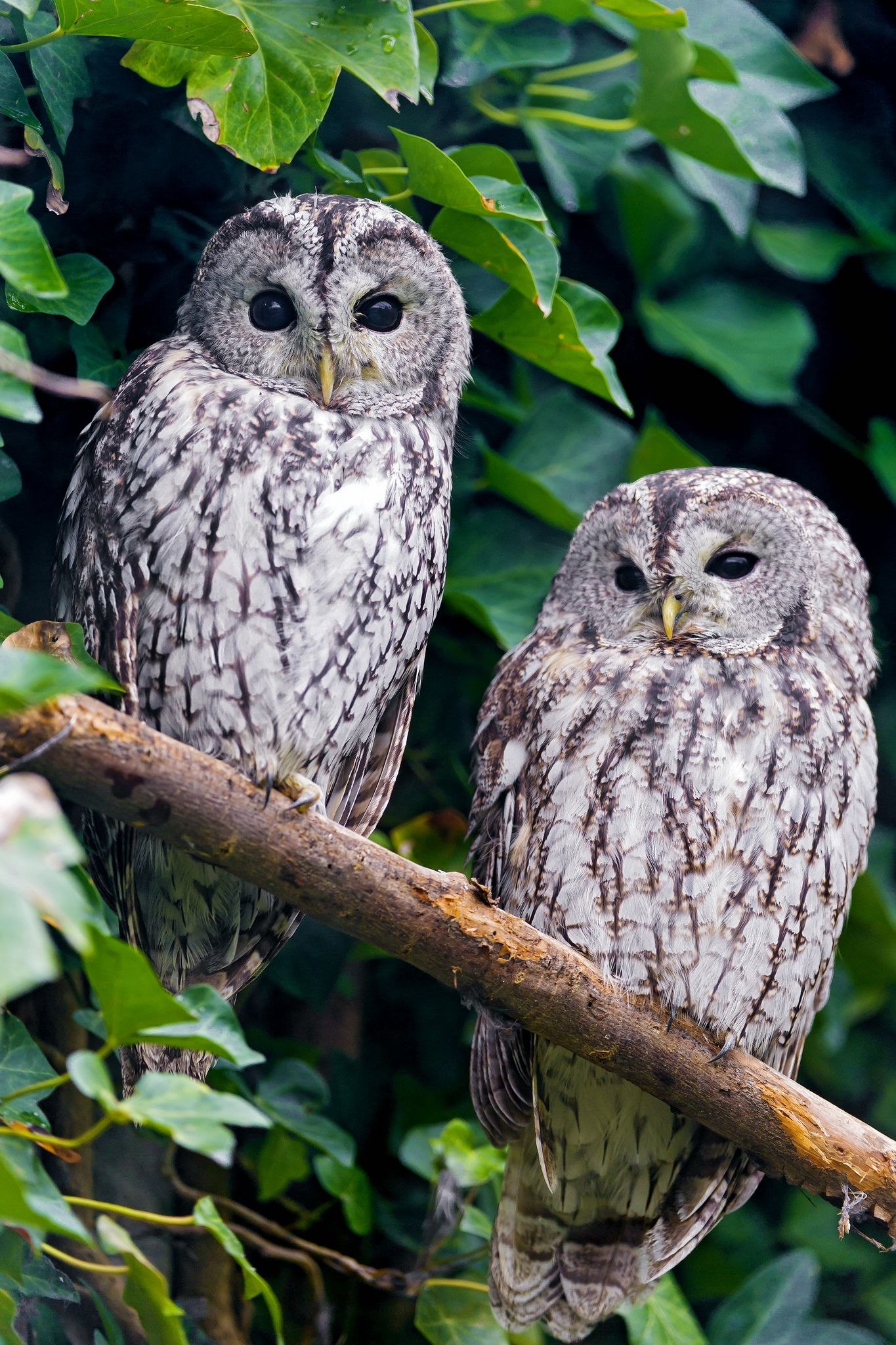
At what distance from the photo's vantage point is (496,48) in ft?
5.68

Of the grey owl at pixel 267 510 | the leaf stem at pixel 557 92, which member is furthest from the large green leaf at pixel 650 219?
the grey owl at pixel 267 510

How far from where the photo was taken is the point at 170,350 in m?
1.45

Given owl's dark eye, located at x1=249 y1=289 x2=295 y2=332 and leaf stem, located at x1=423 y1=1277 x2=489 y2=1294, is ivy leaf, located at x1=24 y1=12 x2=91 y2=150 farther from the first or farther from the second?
leaf stem, located at x1=423 y1=1277 x2=489 y2=1294

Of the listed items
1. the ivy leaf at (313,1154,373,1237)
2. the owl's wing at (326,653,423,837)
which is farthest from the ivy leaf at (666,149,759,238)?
the ivy leaf at (313,1154,373,1237)

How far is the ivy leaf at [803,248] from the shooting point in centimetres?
230

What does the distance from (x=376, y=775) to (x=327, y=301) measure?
61cm

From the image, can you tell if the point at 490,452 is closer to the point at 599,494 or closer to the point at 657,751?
the point at 599,494

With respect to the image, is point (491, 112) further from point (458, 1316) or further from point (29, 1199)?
point (458, 1316)

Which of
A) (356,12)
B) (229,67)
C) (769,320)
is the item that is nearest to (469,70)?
(356,12)

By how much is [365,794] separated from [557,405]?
0.74m

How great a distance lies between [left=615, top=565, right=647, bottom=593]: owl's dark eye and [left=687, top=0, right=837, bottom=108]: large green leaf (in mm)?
838

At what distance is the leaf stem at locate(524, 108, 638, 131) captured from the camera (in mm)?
1778

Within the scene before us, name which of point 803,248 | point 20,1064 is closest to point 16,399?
point 20,1064

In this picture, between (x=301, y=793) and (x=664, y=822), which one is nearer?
(x=301, y=793)
